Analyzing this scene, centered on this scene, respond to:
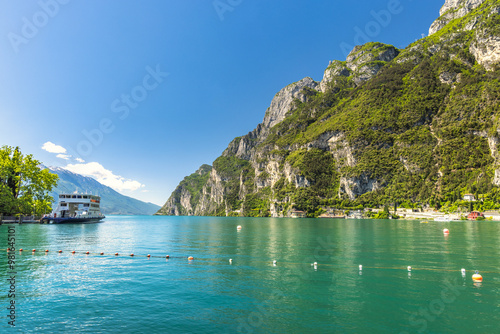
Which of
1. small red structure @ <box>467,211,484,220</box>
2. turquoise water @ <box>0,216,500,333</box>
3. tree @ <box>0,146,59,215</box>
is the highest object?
tree @ <box>0,146,59,215</box>

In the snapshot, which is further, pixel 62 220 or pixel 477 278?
pixel 62 220

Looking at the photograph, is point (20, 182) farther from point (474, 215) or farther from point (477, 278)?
point (474, 215)

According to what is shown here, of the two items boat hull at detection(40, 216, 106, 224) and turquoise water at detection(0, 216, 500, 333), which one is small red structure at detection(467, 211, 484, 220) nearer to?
turquoise water at detection(0, 216, 500, 333)

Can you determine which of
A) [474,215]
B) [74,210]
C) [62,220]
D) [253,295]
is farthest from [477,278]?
[474,215]

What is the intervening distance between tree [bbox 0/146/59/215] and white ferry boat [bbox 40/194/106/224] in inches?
240

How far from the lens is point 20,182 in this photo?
83.8 meters

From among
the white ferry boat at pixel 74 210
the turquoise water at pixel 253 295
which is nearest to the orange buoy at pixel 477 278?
the turquoise water at pixel 253 295

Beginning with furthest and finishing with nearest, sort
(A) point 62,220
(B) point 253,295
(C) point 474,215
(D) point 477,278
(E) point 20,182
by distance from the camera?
(C) point 474,215 → (A) point 62,220 → (E) point 20,182 → (D) point 477,278 → (B) point 253,295

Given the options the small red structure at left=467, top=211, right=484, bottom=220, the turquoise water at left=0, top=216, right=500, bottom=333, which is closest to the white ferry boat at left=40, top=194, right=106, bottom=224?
the turquoise water at left=0, top=216, right=500, bottom=333

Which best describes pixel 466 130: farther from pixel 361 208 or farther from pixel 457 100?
pixel 361 208

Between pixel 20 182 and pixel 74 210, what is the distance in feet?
81.1

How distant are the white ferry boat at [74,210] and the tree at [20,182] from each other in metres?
6.09

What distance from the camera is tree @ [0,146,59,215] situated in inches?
2857

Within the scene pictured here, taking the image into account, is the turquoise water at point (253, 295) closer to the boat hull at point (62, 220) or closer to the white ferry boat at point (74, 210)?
the boat hull at point (62, 220)
